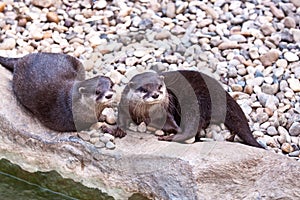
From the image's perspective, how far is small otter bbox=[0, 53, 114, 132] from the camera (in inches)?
155

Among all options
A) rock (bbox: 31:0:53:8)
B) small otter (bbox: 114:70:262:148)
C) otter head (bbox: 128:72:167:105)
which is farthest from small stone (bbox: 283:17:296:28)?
rock (bbox: 31:0:53:8)

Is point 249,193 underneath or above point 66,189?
above

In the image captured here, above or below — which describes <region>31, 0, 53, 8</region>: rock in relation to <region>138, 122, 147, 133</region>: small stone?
above

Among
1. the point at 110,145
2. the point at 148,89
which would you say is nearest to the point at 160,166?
the point at 110,145

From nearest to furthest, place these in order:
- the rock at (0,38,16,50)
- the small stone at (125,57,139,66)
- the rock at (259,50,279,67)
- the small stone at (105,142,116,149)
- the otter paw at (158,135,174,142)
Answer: the small stone at (105,142,116,149) < the otter paw at (158,135,174,142) < the small stone at (125,57,139,66) < the rock at (259,50,279,67) < the rock at (0,38,16,50)

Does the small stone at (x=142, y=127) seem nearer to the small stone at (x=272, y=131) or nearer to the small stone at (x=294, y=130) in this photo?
the small stone at (x=272, y=131)

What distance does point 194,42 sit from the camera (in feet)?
15.4

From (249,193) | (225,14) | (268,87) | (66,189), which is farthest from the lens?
(225,14)

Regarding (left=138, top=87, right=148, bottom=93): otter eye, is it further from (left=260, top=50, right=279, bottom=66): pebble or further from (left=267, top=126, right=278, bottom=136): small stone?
(left=260, top=50, right=279, bottom=66): pebble

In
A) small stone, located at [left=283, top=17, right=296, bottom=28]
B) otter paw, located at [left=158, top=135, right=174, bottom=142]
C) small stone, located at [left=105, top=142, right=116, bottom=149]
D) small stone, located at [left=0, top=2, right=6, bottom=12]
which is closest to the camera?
small stone, located at [left=105, top=142, right=116, bottom=149]

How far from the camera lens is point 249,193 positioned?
336 cm

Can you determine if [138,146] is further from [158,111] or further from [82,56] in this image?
[82,56]

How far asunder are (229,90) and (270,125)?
36 centimetres

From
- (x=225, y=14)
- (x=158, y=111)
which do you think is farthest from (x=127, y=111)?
(x=225, y=14)
